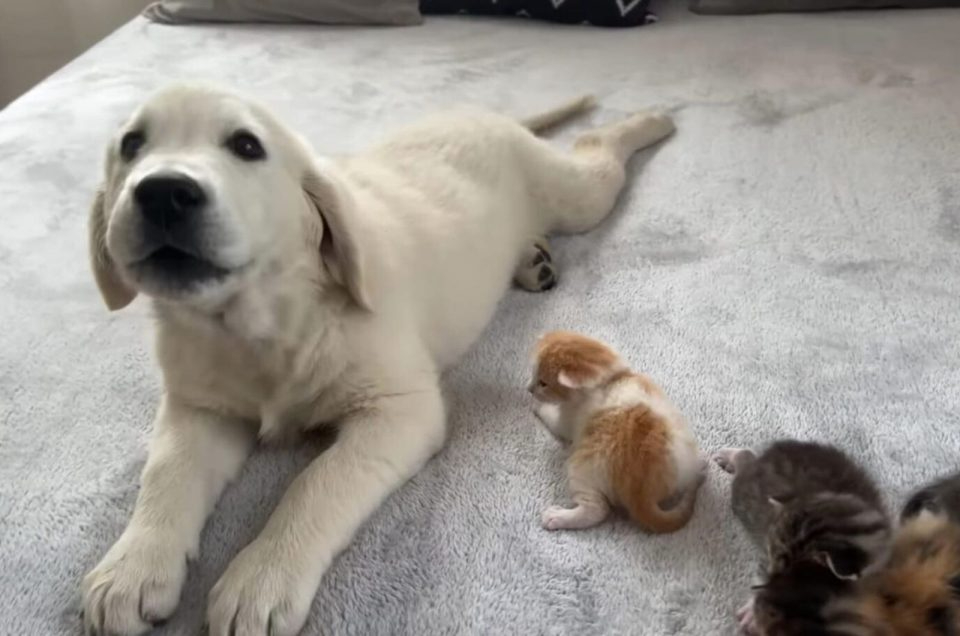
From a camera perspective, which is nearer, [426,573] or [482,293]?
[426,573]

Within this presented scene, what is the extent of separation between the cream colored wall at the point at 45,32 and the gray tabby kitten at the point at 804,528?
10.3 ft

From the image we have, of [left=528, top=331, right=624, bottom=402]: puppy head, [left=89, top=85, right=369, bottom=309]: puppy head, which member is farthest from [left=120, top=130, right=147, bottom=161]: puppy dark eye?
[left=528, top=331, right=624, bottom=402]: puppy head

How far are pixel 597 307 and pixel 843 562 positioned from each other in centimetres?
76

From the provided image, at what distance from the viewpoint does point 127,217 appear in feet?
4.07

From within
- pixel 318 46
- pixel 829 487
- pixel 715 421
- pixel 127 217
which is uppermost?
pixel 127 217

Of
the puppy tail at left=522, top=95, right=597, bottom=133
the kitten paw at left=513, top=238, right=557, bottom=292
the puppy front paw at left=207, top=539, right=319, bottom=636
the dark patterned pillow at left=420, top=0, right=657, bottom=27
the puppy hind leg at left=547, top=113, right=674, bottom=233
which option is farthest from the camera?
the dark patterned pillow at left=420, top=0, right=657, bottom=27

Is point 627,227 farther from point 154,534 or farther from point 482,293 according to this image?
point 154,534

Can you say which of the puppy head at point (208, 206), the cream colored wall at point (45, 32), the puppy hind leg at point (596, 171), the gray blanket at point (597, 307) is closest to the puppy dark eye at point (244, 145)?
the puppy head at point (208, 206)

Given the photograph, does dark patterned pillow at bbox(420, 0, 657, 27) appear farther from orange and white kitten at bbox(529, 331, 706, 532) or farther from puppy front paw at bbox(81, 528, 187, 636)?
puppy front paw at bbox(81, 528, 187, 636)

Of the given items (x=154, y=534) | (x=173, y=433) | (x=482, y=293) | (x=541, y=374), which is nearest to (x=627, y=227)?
(x=482, y=293)

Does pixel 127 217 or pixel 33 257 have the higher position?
pixel 127 217

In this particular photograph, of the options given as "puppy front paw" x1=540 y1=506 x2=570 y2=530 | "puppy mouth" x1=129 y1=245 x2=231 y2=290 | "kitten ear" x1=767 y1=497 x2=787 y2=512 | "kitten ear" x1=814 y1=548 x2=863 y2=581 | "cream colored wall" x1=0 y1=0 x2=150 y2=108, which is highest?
"puppy mouth" x1=129 y1=245 x2=231 y2=290

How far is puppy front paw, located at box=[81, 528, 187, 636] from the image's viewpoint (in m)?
1.13

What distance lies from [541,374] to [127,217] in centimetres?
60
